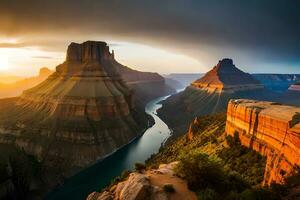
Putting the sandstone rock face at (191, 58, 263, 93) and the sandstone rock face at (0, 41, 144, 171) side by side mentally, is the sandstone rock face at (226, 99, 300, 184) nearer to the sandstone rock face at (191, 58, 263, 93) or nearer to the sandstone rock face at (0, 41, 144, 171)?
the sandstone rock face at (0, 41, 144, 171)

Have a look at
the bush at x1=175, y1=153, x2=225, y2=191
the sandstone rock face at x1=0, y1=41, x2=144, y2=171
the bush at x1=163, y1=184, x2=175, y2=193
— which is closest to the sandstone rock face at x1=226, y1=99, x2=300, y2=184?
the bush at x1=175, y1=153, x2=225, y2=191

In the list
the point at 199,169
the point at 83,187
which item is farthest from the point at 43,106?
the point at 199,169

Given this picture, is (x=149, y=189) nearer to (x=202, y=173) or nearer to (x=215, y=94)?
(x=202, y=173)

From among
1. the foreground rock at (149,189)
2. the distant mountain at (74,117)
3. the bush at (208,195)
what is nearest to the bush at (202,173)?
the foreground rock at (149,189)

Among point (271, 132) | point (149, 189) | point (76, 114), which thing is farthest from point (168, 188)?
point (76, 114)

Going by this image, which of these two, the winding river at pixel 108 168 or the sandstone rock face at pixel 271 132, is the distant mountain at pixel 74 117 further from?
the sandstone rock face at pixel 271 132

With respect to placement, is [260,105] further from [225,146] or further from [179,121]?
[179,121]

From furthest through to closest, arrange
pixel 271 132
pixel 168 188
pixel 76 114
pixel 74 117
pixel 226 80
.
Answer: pixel 226 80, pixel 76 114, pixel 74 117, pixel 271 132, pixel 168 188
